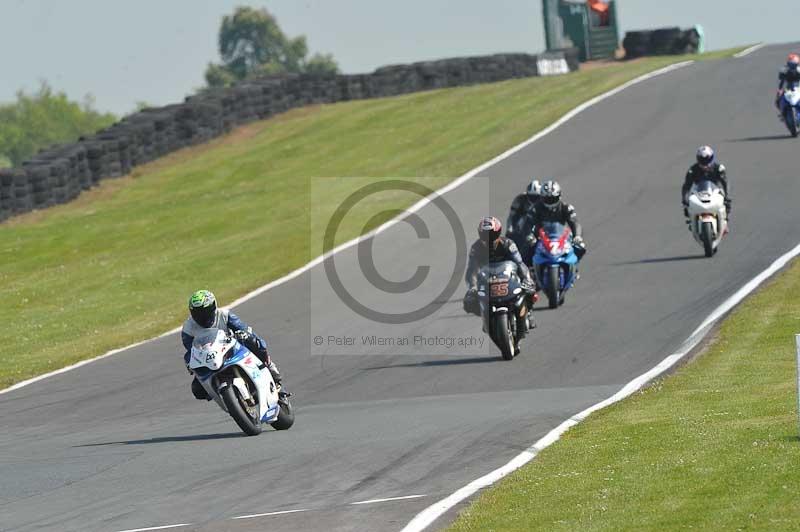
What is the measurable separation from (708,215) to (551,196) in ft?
13.2

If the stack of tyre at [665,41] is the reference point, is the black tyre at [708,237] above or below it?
below

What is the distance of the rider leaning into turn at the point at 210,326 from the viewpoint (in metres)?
13.4

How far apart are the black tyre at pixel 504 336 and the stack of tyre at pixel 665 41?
3918cm

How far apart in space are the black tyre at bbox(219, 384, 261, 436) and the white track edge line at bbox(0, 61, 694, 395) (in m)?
6.28

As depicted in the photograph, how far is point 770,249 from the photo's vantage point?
2342cm

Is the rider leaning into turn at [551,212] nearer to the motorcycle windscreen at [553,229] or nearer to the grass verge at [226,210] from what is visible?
the motorcycle windscreen at [553,229]

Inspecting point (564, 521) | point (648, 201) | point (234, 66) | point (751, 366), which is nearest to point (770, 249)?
point (648, 201)

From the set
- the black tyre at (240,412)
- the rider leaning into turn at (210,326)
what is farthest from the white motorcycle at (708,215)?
the black tyre at (240,412)

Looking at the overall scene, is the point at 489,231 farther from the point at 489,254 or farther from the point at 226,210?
the point at 226,210

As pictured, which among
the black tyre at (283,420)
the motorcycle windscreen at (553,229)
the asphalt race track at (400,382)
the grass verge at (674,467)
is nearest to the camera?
the grass verge at (674,467)

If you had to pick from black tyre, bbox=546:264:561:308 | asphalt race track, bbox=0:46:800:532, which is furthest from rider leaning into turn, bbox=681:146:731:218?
black tyre, bbox=546:264:561:308

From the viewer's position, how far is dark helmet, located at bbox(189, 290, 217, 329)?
13.3 m

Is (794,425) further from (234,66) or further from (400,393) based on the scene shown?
(234,66)

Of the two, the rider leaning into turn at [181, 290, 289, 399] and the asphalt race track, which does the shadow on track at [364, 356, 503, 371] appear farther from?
the rider leaning into turn at [181, 290, 289, 399]
